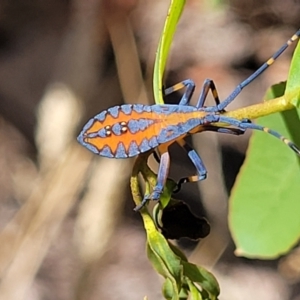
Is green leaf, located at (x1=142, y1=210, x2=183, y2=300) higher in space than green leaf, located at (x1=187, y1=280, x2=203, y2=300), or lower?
higher

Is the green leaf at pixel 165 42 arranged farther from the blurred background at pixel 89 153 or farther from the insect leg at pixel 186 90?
the blurred background at pixel 89 153

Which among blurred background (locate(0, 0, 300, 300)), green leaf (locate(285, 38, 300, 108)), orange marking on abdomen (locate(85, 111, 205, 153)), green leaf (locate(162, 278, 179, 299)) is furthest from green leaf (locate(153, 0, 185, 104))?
blurred background (locate(0, 0, 300, 300))

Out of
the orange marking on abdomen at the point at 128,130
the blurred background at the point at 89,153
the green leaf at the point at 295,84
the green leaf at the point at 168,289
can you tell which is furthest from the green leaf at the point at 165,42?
the blurred background at the point at 89,153

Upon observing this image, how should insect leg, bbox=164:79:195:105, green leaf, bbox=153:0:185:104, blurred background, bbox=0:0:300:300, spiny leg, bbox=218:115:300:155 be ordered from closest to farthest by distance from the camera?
green leaf, bbox=153:0:185:104
spiny leg, bbox=218:115:300:155
insect leg, bbox=164:79:195:105
blurred background, bbox=0:0:300:300

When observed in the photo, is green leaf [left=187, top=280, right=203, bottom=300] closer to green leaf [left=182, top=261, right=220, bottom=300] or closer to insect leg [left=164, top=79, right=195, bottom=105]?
green leaf [left=182, top=261, right=220, bottom=300]

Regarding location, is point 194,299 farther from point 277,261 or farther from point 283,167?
point 277,261
